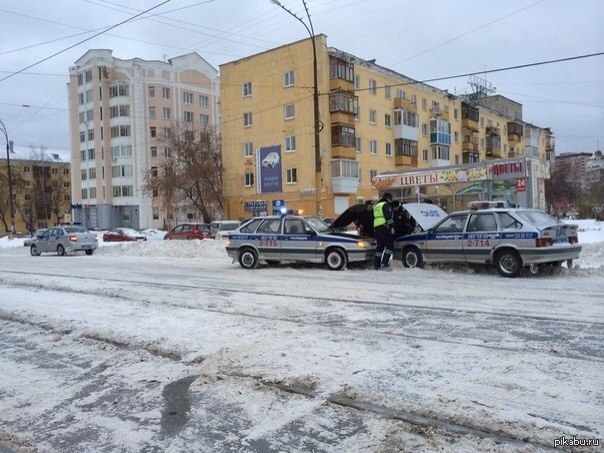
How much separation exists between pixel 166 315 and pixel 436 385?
4.60 metres

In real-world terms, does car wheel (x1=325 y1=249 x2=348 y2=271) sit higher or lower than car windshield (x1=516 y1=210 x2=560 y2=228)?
lower

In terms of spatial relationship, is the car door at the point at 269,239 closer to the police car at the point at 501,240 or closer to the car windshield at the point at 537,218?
the police car at the point at 501,240

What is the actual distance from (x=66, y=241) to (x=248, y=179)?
82.3 feet

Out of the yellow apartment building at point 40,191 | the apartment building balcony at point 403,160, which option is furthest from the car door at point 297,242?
the yellow apartment building at point 40,191

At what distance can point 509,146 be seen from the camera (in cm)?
7806

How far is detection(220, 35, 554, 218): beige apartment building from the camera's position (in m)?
43.2

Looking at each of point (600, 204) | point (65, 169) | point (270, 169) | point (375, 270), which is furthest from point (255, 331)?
point (65, 169)

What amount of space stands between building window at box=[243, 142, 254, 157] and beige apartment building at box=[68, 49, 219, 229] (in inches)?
966

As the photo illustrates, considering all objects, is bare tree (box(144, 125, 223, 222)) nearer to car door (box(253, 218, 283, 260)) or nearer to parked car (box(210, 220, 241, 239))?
parked car (box(210, 220, 241, 239))

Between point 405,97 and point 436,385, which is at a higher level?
point 405,97

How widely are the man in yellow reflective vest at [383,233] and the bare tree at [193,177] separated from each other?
35606 mm

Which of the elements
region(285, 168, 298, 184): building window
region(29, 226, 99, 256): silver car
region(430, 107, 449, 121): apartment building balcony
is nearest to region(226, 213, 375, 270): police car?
region(29, 226, 99, 256): silver car

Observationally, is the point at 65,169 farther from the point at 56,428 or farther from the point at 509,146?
the point at 56,428

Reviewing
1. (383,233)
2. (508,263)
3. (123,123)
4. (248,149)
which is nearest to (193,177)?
(248,149)
